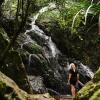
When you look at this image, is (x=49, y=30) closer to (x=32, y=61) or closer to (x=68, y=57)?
(x=68, y=57)

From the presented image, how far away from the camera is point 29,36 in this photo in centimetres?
2080

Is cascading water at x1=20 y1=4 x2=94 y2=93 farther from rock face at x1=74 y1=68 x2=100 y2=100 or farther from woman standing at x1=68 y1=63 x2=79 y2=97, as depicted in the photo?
rock face at x1=74 y1=68 x2=100 y2=100

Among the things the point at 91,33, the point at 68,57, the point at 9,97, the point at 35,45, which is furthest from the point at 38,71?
the point at 9,97

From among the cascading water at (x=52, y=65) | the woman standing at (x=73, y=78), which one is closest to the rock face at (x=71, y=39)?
the cascading water at (x=52, y=65)

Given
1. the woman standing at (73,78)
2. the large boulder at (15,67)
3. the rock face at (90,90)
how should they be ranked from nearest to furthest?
the rock face at (90,90)
the woman standing at (73,78)
the large boulder at (15,67)

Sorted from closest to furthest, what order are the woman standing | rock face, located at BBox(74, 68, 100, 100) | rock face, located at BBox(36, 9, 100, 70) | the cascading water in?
rock face, located at BBox(74, 68, 100, 100)
the woman standing
the cascading water
rock face, located at BBox(36, 9, 100, 70)

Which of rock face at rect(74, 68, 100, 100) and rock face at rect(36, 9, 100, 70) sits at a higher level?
rock face at rect(74, 68, 100, 100)

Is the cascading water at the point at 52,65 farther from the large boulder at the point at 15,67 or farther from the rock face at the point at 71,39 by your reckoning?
the large boulder at the point at 15,67

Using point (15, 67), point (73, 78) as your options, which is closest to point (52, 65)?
point (15, 67)

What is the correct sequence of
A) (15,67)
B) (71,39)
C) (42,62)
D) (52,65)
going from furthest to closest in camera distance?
1. (71,39)
2. (52,65)
3. (42,62)
4. (15,67)

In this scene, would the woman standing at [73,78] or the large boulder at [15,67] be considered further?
the large boulder at [15,67]

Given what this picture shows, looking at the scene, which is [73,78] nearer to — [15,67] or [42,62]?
[15,67]

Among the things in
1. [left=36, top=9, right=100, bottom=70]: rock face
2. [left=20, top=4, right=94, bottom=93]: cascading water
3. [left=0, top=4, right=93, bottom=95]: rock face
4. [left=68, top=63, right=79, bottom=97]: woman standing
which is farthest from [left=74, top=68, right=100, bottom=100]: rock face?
[left=36, top=9, right=100, bottom=70]: rock face

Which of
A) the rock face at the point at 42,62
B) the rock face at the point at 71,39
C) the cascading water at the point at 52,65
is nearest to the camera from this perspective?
the rock face at the point at 42,62
